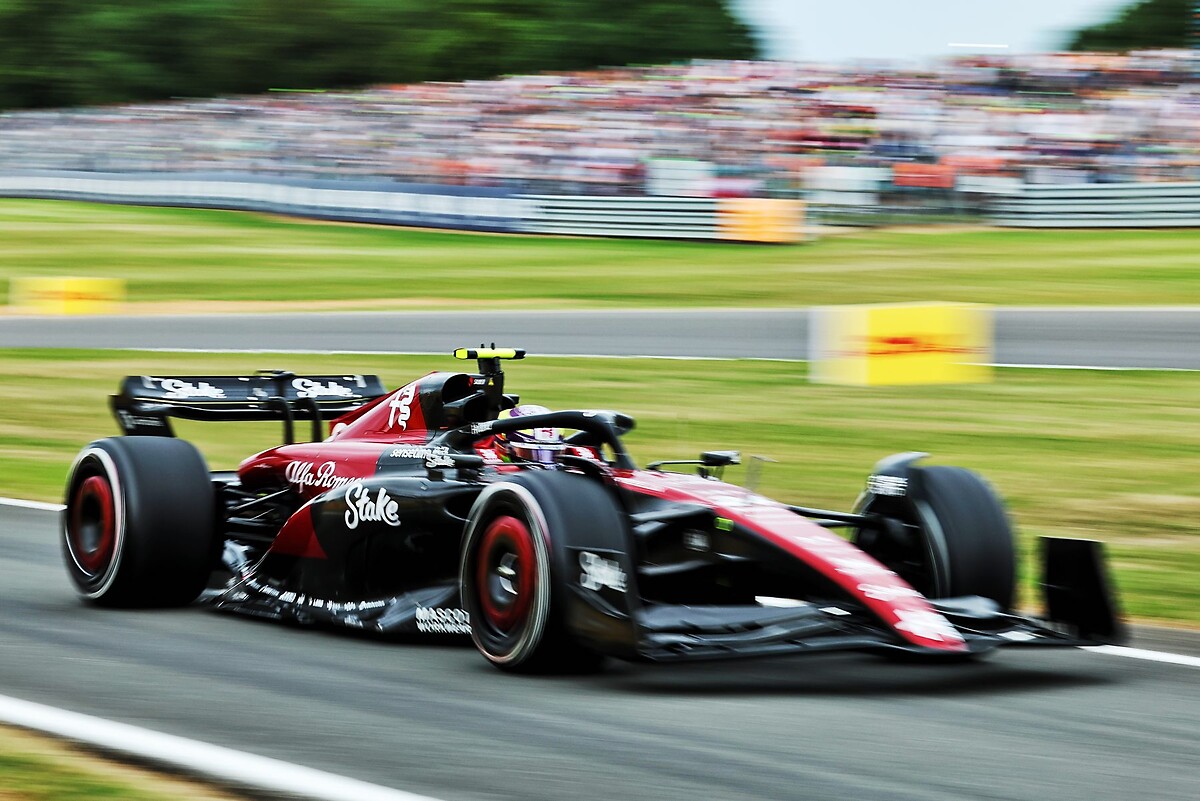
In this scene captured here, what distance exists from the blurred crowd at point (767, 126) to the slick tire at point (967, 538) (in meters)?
24.9

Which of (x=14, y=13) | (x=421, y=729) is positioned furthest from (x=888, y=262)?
(x=14, y=13)

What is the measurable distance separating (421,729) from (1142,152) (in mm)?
27429

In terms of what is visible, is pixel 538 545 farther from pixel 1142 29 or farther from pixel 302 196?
pixel 1142 29

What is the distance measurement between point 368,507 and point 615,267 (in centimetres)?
2294

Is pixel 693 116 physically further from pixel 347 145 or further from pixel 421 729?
pixel 421 729

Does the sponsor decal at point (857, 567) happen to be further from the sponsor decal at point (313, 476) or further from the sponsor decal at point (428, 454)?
the sponsor decal at point (313, 476)

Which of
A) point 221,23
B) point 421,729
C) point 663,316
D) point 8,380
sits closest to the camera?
point 421,729

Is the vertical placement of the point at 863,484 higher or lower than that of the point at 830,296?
lower

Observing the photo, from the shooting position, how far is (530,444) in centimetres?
685

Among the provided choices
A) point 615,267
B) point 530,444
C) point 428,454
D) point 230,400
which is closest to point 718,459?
point 530,444

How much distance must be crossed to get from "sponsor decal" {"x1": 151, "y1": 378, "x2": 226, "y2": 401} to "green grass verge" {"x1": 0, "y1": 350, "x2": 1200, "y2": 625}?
2399 mm

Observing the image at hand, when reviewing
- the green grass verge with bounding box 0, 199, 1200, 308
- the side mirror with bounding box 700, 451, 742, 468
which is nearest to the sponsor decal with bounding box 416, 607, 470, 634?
the side mirror with bounding box 700, 451, 742, 468

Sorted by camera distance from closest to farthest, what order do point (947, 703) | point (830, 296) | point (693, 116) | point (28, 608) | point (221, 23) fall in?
point (947, 703) → point (28, 608) → point (830, 296) → point (693, 116) → point (221, 23)

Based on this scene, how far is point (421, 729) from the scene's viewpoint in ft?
16.3
